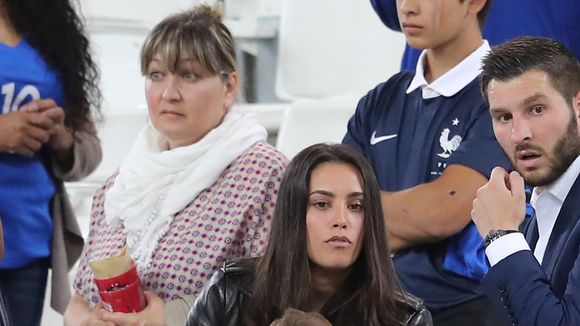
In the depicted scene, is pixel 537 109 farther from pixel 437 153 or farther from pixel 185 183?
pixel 185 183

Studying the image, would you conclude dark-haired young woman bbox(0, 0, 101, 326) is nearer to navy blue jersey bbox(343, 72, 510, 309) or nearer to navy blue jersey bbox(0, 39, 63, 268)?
navy blue jersey bbox(0, 39, 63, 268)

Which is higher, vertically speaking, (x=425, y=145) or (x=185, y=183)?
(x=425, y=145)

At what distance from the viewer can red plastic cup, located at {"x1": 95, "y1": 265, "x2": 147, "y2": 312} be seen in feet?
7.76

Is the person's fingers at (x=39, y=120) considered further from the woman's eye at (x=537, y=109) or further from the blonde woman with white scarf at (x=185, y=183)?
the woman's eye at (x=537, y=109)

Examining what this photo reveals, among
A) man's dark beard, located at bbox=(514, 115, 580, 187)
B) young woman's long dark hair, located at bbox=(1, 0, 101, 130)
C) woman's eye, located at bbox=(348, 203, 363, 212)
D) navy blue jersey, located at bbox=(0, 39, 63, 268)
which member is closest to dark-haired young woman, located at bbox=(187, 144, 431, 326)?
woman's eye, located at bbox=(348, 203, 363, 212)

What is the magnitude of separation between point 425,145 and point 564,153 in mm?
486

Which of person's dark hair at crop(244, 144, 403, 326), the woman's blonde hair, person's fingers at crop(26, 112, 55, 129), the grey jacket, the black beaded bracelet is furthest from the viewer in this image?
the grey jacket

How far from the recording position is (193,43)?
259cm

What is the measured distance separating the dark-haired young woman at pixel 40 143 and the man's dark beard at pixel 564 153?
1.31 metres

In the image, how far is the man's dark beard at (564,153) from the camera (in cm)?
196

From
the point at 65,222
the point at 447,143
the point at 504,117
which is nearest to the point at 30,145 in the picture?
the point at 65,222

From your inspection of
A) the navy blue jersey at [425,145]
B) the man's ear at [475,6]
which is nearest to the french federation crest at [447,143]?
the navy blue jersey at [425,145]

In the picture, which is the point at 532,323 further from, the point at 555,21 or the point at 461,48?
the point at 555,21

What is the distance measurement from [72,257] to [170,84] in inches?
25.8
